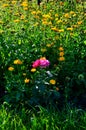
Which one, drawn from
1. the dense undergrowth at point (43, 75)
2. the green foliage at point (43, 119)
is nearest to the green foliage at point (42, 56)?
the dense undergrowth at point (43, 75)

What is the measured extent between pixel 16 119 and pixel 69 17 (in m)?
2.36

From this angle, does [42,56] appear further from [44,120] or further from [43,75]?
[44,120]

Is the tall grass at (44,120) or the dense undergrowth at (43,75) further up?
the dense undergrowth at (43,75)

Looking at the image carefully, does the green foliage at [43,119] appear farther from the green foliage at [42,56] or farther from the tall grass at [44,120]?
the green foliage at [42,56]

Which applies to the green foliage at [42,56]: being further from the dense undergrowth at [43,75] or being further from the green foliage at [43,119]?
the green foliage at [43,119]

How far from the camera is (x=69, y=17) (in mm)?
5535

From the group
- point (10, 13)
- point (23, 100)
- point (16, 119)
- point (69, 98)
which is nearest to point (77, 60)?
point (69, 98)

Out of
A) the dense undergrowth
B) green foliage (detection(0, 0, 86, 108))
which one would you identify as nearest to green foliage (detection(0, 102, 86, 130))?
the dense undergrowth

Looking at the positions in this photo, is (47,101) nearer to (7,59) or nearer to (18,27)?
(7,59)

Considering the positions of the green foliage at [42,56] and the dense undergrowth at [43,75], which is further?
the green foliage at [42,56]

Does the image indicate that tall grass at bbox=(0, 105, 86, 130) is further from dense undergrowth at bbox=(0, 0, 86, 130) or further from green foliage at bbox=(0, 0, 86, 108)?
green foliage at bbox=(0, 0, 86, 108)

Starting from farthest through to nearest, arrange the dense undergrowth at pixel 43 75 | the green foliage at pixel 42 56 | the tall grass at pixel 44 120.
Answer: the green foliage at pixel 42 56 → the dense undergrowth at pixel 43 75 → the tall grass at pixel 44 120

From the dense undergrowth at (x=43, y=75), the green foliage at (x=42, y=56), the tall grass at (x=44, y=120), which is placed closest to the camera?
the tall grass at (x=44, y=120)

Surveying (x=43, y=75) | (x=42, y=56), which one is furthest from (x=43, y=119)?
(x=42, y=56)
